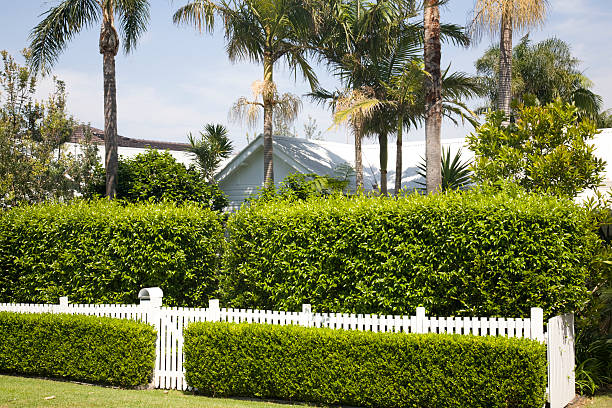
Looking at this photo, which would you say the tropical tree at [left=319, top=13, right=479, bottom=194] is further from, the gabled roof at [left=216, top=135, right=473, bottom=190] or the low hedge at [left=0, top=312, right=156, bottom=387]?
the low hedge at [left=0, top=312, right=156, bottom=387]

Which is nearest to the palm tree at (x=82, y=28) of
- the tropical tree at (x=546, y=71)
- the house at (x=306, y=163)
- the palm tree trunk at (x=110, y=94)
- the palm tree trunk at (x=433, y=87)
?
the palm tree trunk at (x=110, y=94)

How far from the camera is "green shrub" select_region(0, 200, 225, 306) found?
12422mm

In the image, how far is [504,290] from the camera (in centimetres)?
945

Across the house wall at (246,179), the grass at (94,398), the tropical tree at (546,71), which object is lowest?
the grass at (94,398)

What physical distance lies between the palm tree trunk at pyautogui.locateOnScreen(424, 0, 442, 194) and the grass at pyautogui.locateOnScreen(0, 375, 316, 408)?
6420 mm

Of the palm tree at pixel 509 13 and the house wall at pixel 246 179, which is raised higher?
the palm tree at pixel 509 13

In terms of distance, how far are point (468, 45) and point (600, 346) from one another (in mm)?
12202

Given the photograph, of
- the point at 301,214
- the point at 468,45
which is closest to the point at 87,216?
the point at 301,214

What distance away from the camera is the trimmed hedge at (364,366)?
8547 millimetres

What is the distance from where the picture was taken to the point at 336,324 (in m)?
10.1

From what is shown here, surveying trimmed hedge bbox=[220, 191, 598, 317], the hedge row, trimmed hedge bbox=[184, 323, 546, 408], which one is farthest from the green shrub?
trimmed hedge bbox=[184, 323, 546, 408]

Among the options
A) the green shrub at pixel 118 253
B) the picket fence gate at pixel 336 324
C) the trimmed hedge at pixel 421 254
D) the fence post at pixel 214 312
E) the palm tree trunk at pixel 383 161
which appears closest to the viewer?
the picket fence gate at pixel 336 324

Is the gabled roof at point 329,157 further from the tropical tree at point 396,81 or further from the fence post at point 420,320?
the fence post at point 420,320

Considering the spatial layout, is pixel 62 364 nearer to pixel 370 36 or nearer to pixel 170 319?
pixel 170 319
